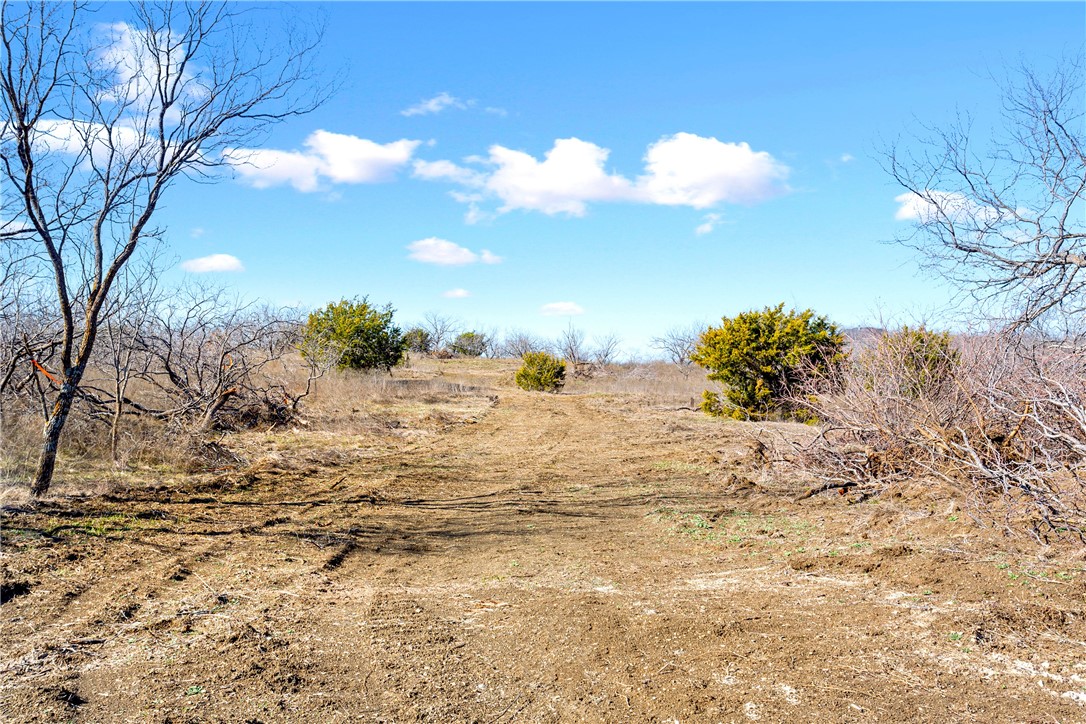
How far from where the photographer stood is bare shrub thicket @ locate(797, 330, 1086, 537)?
5324 millimetres

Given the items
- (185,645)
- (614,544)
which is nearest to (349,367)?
(614,544)

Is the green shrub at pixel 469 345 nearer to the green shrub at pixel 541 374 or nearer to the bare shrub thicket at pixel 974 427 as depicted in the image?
the green shrub at pixel 541 374

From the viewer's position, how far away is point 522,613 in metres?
4.43

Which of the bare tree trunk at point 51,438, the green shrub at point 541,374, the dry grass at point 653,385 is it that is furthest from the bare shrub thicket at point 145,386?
the green shrub at point 541,374

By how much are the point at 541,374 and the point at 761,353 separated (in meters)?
15.1

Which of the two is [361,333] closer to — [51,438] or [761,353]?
[761,353]

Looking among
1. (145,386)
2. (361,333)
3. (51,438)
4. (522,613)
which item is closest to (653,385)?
(361,333)

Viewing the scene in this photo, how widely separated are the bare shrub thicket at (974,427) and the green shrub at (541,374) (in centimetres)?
2169

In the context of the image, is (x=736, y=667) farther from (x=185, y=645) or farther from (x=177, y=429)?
(x=177, y=429)

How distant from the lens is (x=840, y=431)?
29.3 ft

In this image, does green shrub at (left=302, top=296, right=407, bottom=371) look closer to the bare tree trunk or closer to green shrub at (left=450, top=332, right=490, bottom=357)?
the bare tree trunk

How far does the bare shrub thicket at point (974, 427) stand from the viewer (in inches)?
210

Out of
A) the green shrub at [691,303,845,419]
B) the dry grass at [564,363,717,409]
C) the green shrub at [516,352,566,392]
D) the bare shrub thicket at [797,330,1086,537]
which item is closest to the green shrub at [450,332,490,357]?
the dry grass at [564,363,717,409]

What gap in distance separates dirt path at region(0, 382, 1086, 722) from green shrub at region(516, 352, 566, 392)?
23.2m
